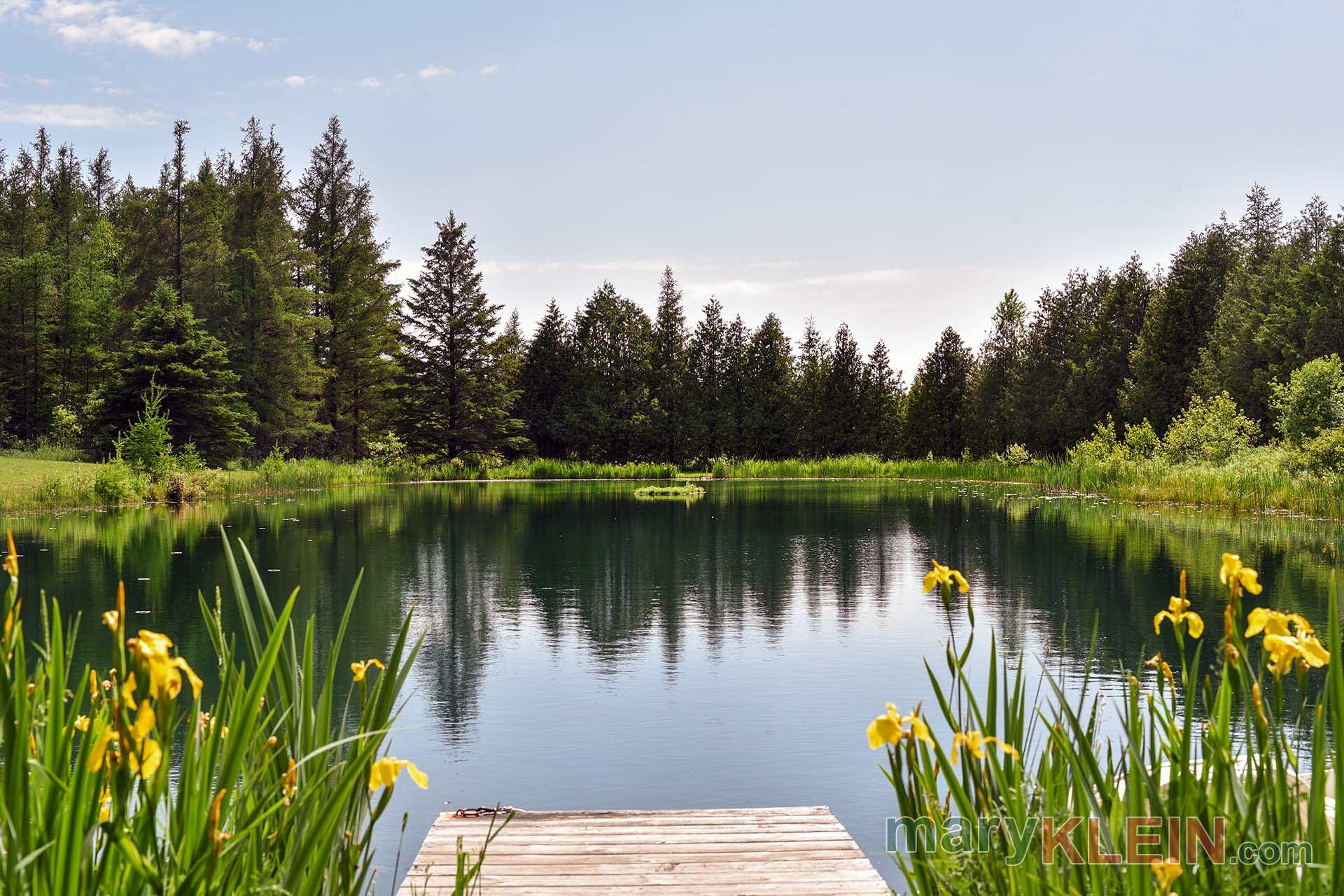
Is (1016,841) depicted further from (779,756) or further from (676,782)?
(779,756)

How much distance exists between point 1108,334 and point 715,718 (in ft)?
149

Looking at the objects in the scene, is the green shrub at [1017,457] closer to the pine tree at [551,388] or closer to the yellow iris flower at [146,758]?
the pine tree at [551,388]

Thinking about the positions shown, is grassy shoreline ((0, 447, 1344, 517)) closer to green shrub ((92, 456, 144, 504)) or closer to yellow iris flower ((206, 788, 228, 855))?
green shrub ((92, 456, 144, 504))

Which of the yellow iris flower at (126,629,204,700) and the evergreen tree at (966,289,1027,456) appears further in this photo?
the evergreen tree at (966,289,1027,456)

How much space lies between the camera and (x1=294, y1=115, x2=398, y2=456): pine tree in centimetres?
4506

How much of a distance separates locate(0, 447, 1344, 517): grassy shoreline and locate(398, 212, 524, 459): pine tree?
1.89m

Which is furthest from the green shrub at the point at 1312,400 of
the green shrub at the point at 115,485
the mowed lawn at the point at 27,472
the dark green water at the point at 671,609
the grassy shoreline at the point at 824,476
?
the mowed lawn at the point at 27,472

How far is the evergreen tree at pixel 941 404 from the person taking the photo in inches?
1956

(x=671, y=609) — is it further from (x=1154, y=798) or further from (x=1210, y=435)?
(x=1210, y=435)

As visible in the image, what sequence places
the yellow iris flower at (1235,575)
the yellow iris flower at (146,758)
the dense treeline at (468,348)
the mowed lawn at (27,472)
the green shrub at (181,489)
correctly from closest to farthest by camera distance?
the yellow iris flower at (146,758)
the yellow iris flower at (1235,575)
the mowed lawn at (27,472)
the green shrub at (181,489)
the dense treeline at (468,348)

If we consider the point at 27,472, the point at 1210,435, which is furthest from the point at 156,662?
the point at 1210,435

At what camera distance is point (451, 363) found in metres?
47.8

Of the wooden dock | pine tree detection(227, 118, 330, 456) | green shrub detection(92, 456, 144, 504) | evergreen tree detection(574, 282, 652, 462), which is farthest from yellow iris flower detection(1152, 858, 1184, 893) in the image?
evergreen tree detection(574, 282, 652, 462)

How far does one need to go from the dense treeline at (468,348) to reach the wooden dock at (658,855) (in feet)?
92.5
